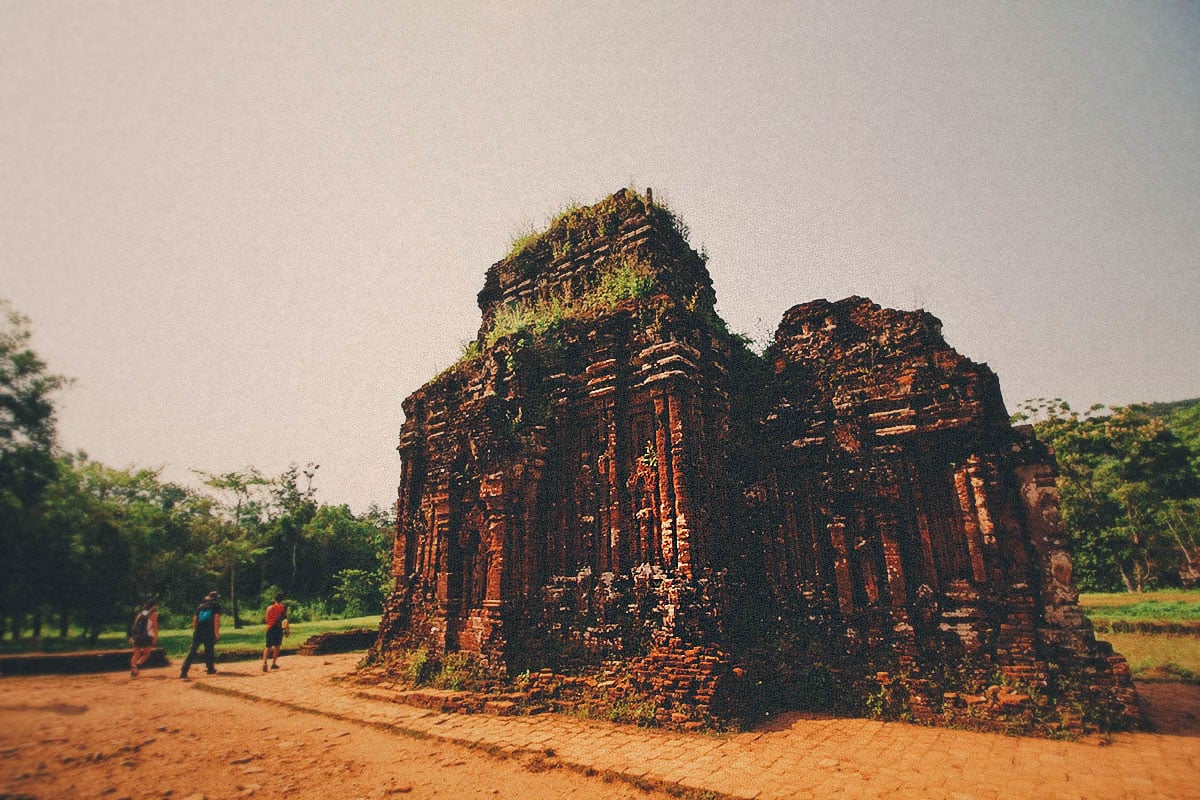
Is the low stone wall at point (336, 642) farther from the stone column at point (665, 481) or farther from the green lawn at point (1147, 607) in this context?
the green lawn at point (1147, 607)

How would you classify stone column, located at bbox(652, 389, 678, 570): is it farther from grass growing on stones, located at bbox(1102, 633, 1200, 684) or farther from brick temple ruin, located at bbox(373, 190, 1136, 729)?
grass growing on stones, located at bbox(1102, 633, 1200, 684)

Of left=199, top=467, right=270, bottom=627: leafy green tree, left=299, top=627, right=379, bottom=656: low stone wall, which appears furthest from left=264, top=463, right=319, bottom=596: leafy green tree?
left=299, top=627, right=379, bottom=656: low stone wall

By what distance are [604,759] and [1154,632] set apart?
22562 mm

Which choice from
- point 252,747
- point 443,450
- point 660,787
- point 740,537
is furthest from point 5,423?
point 443,450

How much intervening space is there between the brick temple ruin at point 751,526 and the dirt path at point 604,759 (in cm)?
80

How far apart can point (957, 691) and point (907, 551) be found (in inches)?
80.8

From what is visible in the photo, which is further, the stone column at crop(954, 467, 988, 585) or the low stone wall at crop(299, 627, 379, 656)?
the low stone wall at crop(299, 627, 379, 656)

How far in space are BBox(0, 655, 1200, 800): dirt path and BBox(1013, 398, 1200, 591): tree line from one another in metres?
33.7

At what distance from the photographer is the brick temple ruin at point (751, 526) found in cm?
780

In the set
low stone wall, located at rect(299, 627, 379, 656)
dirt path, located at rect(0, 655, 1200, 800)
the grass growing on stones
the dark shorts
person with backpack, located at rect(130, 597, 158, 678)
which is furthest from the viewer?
low stone wall, located at rect(299, 627, 379, 656)

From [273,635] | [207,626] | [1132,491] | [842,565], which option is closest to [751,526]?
[842,565]

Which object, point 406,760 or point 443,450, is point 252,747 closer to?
point 406,760

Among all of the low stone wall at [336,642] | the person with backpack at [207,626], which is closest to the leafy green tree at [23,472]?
the person with backpack at [207,626]

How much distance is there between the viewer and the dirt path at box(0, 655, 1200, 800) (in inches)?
201
